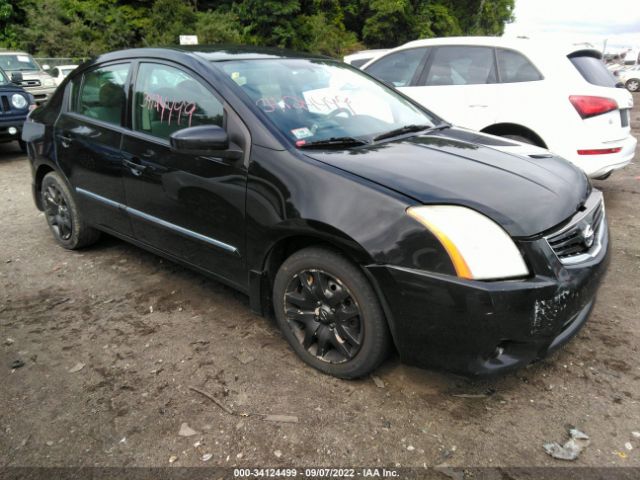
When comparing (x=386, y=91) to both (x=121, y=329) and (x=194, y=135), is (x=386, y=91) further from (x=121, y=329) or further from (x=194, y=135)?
(x=121, y=329)

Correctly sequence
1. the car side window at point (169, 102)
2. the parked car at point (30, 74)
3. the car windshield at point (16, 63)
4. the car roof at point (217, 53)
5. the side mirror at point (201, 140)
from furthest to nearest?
the car windshield at point (16, 63) < the parked car at point (30, 74) < the car roof at point (217, 53) < the car side window at point (169, 102) < the side mirror at point (201, 140)

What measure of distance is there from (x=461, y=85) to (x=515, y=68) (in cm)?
55

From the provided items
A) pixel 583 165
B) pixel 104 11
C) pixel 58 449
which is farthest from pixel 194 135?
pixel 104 11

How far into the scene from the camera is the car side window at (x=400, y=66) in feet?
19.1

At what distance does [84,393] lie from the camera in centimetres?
251

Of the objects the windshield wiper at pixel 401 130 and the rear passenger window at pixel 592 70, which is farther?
the rear passenger window at pixel 592 70

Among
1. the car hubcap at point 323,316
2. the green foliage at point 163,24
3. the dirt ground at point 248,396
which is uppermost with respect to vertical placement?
the green foliage at point 163,24

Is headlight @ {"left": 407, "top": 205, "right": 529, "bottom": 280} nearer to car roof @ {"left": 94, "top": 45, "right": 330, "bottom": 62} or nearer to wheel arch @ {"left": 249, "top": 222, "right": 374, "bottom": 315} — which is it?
wheel arch @ {"left": 249, "top": 222, "right": 374, "bottom": 315}

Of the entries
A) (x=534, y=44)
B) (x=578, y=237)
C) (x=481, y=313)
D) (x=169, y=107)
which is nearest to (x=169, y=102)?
(x=169, y=107)

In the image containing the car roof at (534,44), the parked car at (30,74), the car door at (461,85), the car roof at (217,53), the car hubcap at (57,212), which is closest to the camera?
the car roof at (217,53)

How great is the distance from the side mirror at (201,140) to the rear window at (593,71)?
12.6 ft

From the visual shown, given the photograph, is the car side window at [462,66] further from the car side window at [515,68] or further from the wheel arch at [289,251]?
the wheel arch at [289,251]

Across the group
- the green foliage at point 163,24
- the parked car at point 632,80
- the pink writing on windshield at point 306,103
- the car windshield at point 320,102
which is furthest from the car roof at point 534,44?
the parked car at point 632,80

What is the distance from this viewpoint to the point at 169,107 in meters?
3.09
